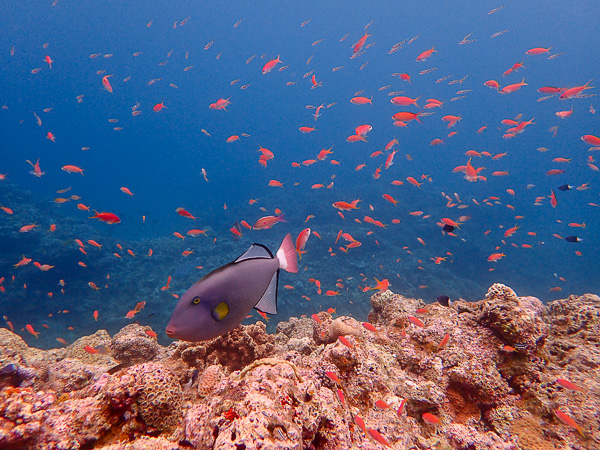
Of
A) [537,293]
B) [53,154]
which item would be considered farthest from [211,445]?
[53,154]

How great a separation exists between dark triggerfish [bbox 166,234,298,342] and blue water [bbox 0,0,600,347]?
12582mm

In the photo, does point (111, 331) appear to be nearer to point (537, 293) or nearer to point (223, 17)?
point (537, 293)

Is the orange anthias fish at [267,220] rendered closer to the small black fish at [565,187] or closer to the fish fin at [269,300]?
the fish fin at [269,300]

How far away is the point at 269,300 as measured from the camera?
1482mm

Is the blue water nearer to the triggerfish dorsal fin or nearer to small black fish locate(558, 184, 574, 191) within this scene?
small black fish locate(558, 184, 574, 191)

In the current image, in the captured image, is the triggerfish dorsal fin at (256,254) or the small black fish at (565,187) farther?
the small black fish at (565,187)

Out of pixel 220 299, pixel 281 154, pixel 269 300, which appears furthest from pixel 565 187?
pixel 281 154

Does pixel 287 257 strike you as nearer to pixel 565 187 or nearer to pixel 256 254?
pixel 256 254

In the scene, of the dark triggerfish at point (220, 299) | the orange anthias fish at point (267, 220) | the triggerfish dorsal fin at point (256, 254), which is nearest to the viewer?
the dark triggerfish at point (220, 299)

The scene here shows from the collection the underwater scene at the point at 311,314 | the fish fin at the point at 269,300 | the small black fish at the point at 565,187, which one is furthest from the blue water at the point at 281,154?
the fish fin at the point at 269,300

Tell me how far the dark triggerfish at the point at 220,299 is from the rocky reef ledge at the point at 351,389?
653 mm

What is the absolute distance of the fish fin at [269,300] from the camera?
56.5 inches

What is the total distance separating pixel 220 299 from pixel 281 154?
113m

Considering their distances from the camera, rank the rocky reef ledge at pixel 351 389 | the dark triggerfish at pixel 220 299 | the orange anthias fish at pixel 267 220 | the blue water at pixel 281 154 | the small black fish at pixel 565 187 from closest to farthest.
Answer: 1. the dark triggerfish at pixel 220 299
2. the rocky reef ledge at pixel 351 389
3. the orange anthias fish at pixel 267 220
4. the small black fish at pixel 565 187
5. the blue water at pixel 281 154
